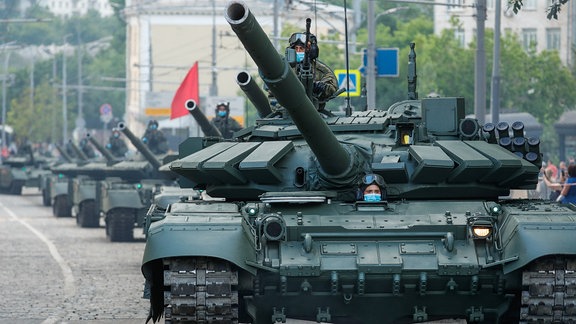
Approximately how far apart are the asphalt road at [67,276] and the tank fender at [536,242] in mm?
5061

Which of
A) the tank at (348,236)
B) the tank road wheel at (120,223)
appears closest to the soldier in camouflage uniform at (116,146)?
the tank road wheel at (120,223)

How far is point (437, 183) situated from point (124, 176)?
19236 millimetres

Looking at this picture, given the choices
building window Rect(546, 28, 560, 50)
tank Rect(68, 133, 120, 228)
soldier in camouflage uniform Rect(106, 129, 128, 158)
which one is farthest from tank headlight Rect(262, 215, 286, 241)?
building window Rect(546, 28, 560, 50)

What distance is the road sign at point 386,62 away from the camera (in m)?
38.8

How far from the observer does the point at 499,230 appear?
50.0 feet

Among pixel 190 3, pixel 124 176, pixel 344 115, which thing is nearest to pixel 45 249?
pixel 124 176

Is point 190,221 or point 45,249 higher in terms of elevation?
point 190,221

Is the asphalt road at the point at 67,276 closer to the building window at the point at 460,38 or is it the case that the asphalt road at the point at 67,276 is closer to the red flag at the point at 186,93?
the red flag at the point at 186,93

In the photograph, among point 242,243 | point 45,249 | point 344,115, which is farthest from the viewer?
point 45,249

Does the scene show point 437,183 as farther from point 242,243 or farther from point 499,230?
point 242,243

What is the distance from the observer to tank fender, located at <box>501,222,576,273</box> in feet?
47.7

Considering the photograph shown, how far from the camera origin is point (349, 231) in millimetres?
15328

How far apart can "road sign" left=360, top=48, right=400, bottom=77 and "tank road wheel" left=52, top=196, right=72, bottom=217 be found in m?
8.39

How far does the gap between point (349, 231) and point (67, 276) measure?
9633 mm
